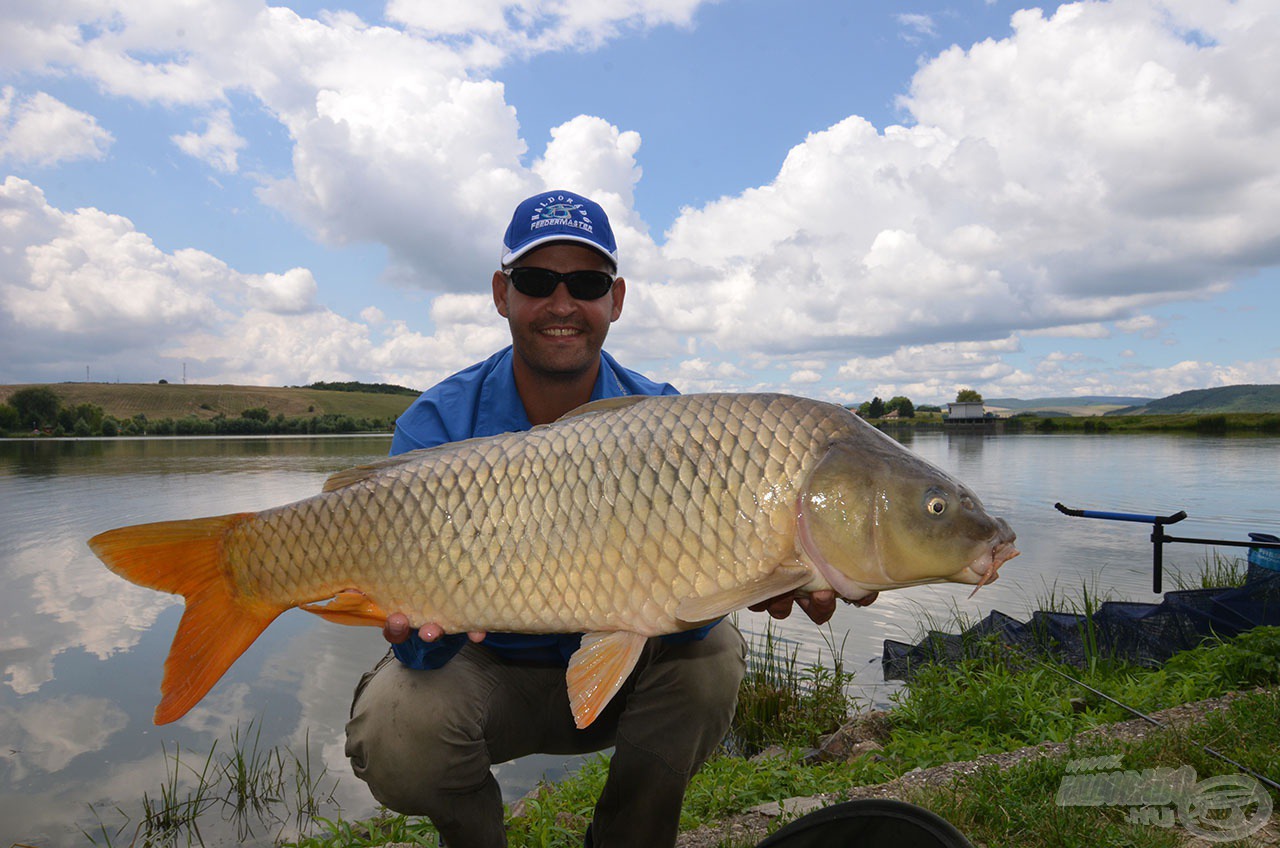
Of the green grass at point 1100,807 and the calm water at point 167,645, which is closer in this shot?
the green grass at point 1100,807

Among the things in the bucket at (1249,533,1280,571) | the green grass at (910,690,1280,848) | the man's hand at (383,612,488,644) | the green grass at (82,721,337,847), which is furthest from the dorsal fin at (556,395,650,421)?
the bucket at (1249,533,1280,571)

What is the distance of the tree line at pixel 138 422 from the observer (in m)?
43.9

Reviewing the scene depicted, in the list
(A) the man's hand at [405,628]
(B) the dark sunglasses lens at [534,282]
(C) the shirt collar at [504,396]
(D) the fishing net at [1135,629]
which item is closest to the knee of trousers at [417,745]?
(A) the man's hand at [405,628]

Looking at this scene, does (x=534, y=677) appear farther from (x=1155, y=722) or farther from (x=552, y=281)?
(x=1155, y=722)

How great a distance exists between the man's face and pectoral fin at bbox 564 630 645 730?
86 cm

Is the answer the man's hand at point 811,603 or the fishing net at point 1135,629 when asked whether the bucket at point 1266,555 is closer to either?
the fishing net at point 1135,629

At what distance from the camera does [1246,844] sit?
1686 mm

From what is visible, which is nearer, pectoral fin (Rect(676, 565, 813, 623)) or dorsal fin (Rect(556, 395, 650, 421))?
pectoral fin (Rect(676, 565, 813, 623))

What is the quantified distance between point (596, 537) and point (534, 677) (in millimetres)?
707

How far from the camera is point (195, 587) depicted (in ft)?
5.00

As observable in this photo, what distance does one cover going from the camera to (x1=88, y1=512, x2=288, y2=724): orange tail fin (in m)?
1.49

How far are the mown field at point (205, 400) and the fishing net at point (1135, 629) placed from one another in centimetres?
4807

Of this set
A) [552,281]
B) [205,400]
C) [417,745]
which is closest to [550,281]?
[552,281]

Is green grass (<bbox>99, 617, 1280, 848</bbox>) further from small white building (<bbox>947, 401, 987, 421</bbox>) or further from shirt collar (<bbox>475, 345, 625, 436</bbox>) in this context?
small white building (<bbox>947, 401, 987, 421</bbox>)
